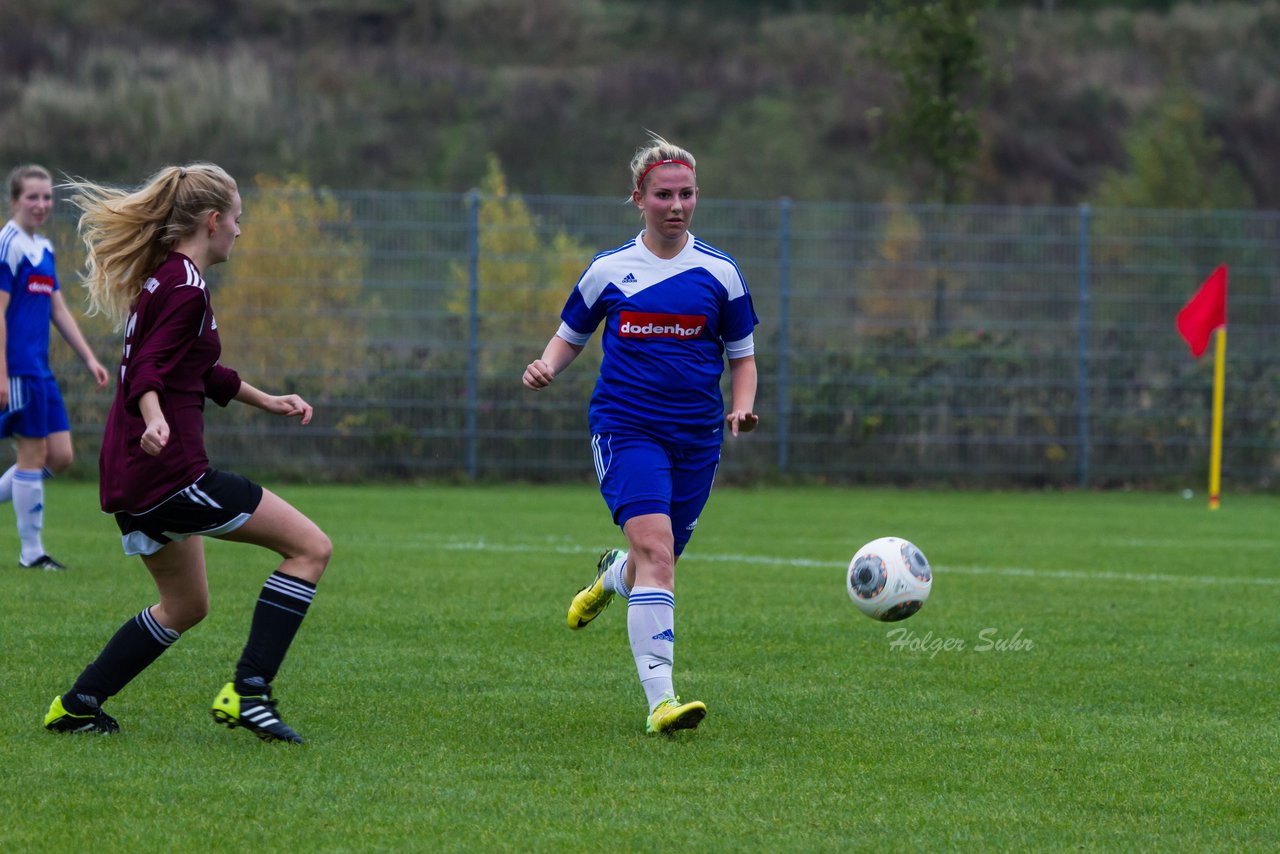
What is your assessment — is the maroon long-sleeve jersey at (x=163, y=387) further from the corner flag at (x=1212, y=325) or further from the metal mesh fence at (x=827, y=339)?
the corner flag at (x=1212, y=325)

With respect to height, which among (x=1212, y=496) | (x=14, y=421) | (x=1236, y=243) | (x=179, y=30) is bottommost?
(x=1212, y=496)

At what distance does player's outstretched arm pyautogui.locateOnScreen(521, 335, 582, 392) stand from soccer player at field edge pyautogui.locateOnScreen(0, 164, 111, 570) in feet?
13.7

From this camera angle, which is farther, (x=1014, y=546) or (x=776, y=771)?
(x=1014, y=546)

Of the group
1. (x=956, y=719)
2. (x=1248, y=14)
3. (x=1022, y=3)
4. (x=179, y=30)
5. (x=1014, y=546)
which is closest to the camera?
(x=956, y=719)

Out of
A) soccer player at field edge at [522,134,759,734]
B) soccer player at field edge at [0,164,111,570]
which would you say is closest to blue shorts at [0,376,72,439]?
soccer player at field edge at [0,164,111,570]

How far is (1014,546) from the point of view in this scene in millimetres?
11602

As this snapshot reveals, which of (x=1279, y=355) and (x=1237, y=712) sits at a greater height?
(x=1279, y=355)

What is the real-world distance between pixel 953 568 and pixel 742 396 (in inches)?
189

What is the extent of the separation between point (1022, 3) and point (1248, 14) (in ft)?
28.1

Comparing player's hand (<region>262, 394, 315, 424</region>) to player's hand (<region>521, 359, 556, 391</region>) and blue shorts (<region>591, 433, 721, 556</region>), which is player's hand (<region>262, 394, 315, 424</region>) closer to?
player's hand (<region>521, 359, 556, 391</region>)

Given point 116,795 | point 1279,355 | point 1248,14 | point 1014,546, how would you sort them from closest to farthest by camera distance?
point 116,795 → point 1014,546 → point 1279,355 → point 1248,14

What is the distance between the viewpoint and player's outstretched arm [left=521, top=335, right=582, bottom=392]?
214 inches

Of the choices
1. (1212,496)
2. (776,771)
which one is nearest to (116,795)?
(776,771)

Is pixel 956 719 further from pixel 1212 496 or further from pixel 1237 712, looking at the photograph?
pixel 1212 496
